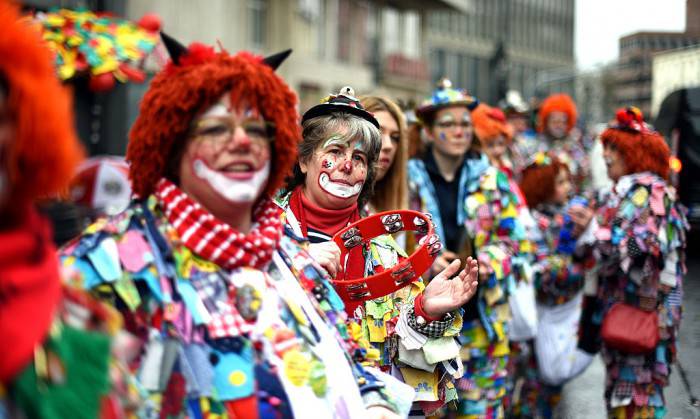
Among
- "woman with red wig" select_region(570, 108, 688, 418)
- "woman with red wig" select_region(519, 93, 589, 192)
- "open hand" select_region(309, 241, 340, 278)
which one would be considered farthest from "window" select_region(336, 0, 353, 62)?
"open hand" select_region(309, 241, 340, 278)

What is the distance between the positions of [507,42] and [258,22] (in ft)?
212

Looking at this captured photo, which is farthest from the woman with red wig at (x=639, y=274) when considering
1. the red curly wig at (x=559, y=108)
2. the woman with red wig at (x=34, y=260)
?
the red curly wig at (x=559, y=108)

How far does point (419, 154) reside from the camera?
6.52 metres

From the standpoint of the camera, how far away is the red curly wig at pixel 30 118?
183 cm

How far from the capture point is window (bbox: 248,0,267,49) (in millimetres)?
23359

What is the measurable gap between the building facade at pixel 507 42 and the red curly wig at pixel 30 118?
55.7 meters

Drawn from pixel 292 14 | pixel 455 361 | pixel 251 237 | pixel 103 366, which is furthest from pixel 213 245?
pixel 292 14

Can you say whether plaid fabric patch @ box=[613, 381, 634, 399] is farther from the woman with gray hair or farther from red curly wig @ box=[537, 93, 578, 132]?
red curly wig @ box=[537, 93, 578, 132]

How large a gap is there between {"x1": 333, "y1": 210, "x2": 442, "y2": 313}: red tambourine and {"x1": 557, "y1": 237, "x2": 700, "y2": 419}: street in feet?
11.9

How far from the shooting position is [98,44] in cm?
603

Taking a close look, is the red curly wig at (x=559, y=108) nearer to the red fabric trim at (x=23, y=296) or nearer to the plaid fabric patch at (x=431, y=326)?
the plaid fabric patch at (x=431, y=326)

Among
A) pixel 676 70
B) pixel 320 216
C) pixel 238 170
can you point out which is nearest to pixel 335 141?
pixel 320 216

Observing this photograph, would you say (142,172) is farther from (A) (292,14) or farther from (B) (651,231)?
(A) (292,14)

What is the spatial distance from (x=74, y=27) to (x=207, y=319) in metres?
3.88
